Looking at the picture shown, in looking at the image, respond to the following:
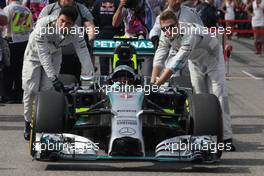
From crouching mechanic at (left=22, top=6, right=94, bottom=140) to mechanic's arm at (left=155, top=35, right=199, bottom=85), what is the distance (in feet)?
3.53

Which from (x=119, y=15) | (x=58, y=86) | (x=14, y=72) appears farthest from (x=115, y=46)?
(x=14, y=72)

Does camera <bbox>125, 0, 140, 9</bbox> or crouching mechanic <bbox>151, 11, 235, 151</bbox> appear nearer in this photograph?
crouching mechanic <bbox>151, 11, 235, 151</bbox>

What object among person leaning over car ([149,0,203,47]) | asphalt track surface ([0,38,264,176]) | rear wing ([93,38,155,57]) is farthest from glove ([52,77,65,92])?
person leaning over car ([149,0,203,47])

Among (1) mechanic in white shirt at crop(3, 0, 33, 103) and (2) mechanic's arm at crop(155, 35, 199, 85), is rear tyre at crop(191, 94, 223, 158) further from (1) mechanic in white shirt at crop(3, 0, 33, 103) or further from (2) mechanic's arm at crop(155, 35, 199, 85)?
(1) mechanic in white shirt at crop(3, 0, 33, 103)

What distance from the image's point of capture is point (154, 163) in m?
10.9

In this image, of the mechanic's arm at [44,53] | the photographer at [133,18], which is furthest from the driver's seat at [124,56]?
the photographer at [133,18]

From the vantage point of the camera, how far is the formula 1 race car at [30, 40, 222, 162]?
33.6 feet

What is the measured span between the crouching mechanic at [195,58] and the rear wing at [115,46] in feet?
3.74

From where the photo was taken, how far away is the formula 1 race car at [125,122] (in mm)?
10242

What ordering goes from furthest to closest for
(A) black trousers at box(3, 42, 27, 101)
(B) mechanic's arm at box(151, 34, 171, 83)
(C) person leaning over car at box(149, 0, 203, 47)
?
(A) black trousers at box(3, 42, 27, 101)
(C) person leaning over car at box(149, 0, 203, 47)
(B) mechanic's arm at box(151, 34, 171, 83)

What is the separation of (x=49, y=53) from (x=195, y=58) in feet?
5.50

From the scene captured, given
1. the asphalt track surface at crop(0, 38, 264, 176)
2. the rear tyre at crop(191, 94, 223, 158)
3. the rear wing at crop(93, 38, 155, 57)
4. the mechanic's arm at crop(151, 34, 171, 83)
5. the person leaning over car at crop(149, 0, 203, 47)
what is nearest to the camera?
the asphalt track surface at crop(0, 38, 264, 176)

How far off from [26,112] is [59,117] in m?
2.12

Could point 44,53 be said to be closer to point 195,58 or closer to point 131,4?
point 195,58
